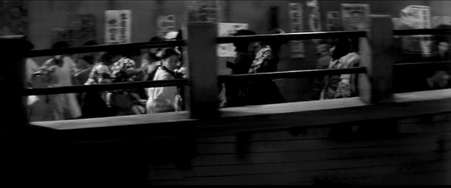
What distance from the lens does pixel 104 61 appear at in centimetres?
766

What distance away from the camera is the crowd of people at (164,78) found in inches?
220

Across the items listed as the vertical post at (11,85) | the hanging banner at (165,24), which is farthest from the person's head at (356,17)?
the vertical post at (11,85)

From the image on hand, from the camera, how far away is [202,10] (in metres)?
8.27

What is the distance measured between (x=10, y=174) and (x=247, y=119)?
200 centimetres

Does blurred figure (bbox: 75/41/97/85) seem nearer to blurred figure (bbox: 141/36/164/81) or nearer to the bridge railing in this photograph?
blurred figure (bbox: 141/36/164/81)

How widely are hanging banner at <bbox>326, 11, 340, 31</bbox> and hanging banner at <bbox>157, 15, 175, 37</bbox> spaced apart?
2.73 metres

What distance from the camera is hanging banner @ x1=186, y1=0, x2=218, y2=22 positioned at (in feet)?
25.7

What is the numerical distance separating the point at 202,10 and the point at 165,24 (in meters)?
1.23

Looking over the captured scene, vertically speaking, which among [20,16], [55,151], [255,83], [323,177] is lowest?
[323,177]

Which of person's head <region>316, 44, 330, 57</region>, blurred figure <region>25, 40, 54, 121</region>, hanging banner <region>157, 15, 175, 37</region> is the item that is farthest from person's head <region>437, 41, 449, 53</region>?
blurred figure <region>25, 40, 54, 121</region>

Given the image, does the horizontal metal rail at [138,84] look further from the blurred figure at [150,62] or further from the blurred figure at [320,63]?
the blurred figure at [150,62]

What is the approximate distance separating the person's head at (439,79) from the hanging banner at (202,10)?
2.93 meters

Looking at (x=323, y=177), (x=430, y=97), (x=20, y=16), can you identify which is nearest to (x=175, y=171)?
(x=323, y=177)

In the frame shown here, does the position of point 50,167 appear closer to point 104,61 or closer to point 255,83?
point 255,83
